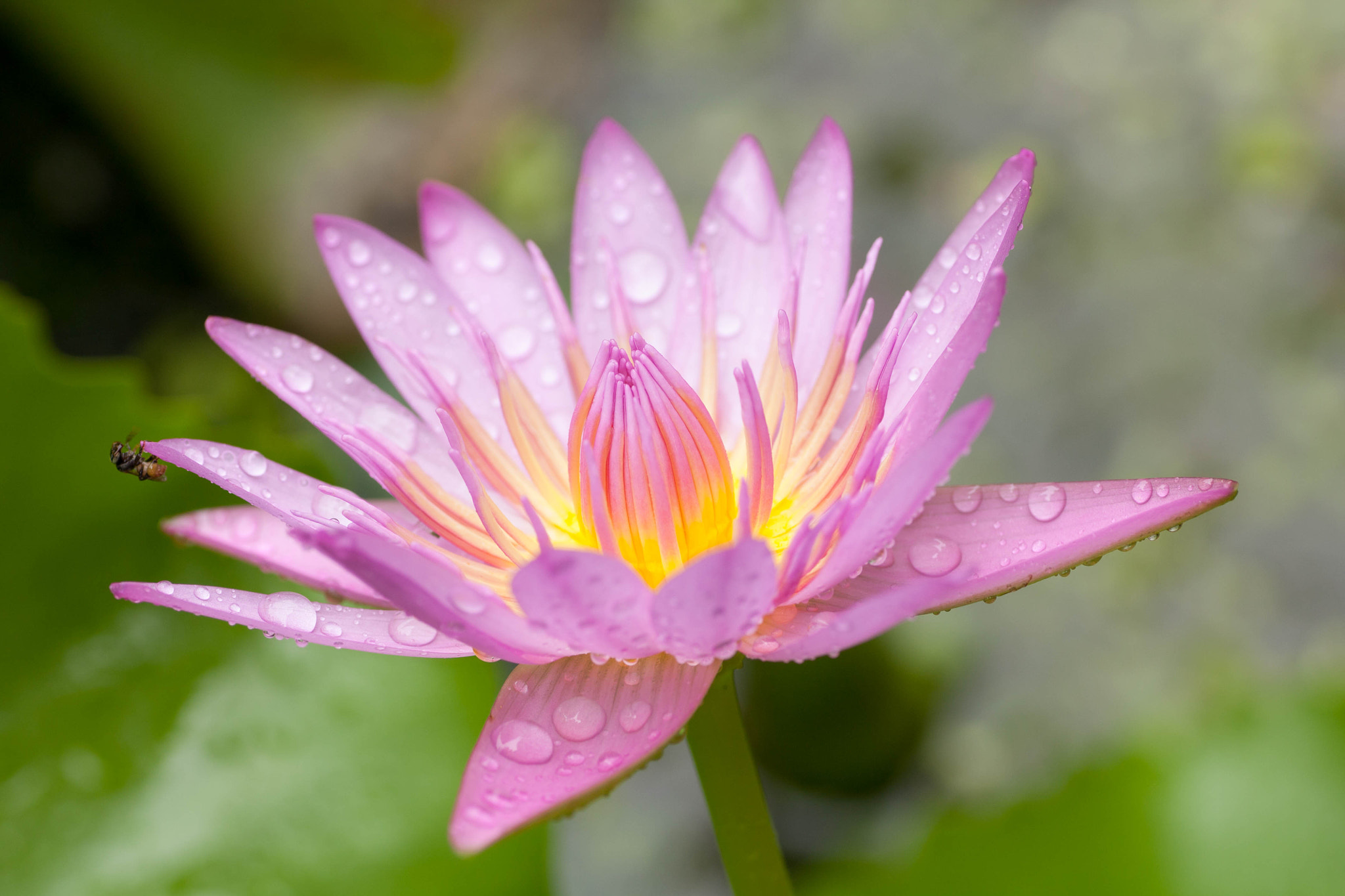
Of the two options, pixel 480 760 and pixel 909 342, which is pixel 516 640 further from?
pixel 909 342

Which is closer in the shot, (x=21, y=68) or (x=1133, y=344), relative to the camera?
(x=1133, y=344)

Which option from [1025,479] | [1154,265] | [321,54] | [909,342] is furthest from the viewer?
[321,54]

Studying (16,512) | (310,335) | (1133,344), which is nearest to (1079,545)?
(16,512)

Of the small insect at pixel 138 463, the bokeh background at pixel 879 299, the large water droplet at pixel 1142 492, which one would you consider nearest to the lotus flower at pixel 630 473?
the large water droplet at pixel 1142 492

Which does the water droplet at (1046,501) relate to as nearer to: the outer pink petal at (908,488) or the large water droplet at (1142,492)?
the large water droplet at (1142,492)

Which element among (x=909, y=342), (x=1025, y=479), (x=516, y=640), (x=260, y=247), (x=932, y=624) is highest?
(x=909, y=342)

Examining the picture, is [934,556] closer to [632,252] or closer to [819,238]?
[819,238]

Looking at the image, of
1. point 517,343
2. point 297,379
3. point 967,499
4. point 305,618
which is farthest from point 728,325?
point 305,618
